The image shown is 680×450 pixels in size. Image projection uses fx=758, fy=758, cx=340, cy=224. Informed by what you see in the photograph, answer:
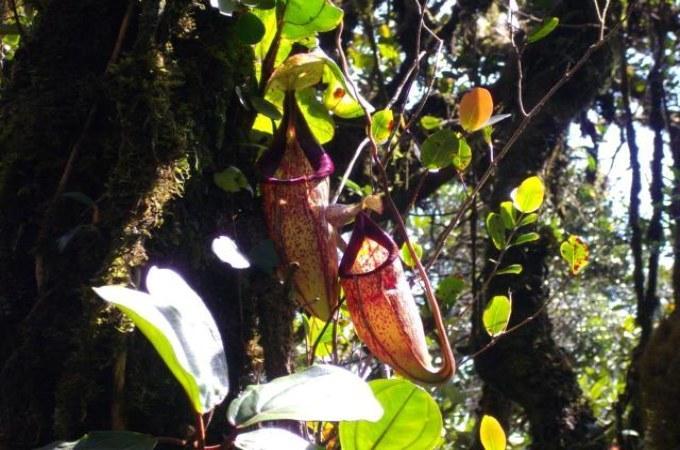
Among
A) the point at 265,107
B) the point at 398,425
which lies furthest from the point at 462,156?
the point at 398,425

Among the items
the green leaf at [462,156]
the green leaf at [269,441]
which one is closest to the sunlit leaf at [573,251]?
the green leaf at [462,156]

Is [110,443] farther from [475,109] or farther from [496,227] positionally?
[496,227]

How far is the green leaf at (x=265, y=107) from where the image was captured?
91cm

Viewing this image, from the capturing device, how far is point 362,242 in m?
0.87

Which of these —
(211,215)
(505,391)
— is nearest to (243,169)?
(211,215)

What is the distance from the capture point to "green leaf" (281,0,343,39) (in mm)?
875

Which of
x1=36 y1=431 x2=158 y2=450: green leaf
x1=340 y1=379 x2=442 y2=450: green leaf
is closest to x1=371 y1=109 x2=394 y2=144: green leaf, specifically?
x1=340 y1=379 x2=442 y2=450: green leaf

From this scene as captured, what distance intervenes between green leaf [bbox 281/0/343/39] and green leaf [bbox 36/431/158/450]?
53 centimetres

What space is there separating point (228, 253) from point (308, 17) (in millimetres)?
316

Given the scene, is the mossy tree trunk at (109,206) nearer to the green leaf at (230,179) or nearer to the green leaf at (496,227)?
the green leaf at (230,179)

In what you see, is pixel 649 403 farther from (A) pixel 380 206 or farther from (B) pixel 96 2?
(B) pixel 96 2

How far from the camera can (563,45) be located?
223 cm

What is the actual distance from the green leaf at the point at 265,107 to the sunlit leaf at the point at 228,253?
203 mm

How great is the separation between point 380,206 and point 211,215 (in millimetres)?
191
